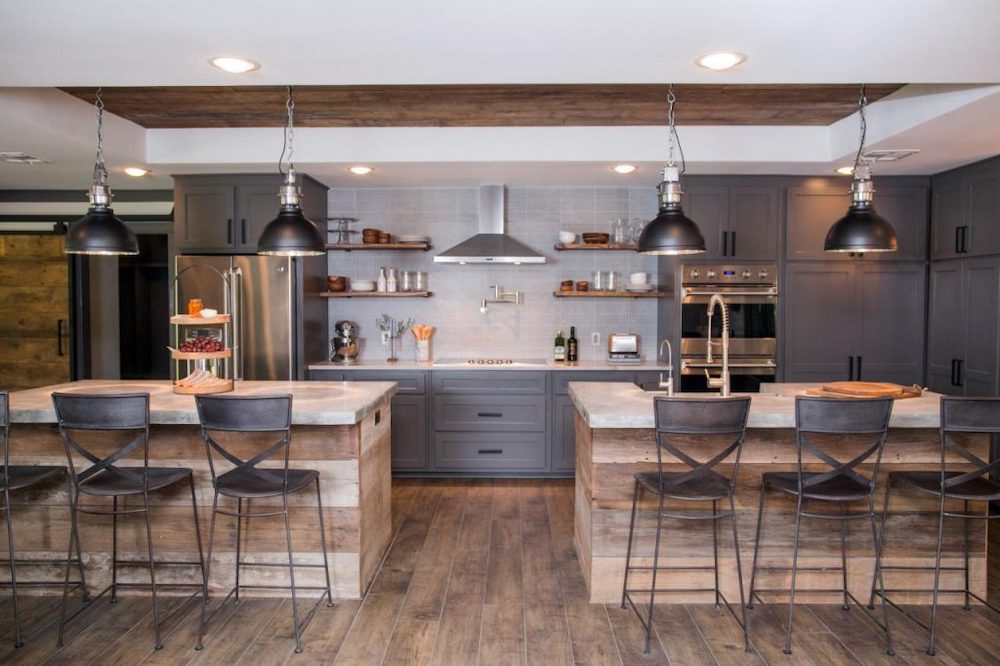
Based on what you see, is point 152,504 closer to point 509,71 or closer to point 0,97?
point 0,97

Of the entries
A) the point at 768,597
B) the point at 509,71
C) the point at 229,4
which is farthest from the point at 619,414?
the point at 229,4

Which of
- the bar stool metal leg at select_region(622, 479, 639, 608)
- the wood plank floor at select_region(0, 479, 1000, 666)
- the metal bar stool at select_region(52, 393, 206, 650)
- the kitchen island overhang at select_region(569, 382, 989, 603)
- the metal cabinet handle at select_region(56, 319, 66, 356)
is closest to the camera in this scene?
the wood plank floor at select_region(0, 479, 1000, 666)

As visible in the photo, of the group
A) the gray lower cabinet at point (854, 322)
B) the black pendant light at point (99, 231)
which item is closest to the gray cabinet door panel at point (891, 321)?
the gray lower cabinet at point (854, 322)

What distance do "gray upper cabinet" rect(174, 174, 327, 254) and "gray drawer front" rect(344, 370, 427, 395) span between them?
1.23 metres

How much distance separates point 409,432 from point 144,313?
280 cm

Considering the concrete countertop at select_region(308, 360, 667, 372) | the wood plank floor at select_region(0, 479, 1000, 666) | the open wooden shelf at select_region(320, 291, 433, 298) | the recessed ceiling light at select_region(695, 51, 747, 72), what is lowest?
the wood plank floor at select_region(0, 479, 1000, 666)

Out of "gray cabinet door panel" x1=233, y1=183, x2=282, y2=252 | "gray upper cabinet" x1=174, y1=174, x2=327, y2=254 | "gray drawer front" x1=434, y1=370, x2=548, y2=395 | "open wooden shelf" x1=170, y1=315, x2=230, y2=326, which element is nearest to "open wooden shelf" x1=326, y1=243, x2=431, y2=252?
"gray upper cabinet" x1=174, y1=174, x2=327, y2=254

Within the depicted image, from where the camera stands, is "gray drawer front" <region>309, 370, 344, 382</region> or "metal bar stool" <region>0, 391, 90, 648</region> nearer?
"metal bar stool" <region>0, 391, 90, 648</region>

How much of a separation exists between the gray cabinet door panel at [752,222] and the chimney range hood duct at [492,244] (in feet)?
4.61

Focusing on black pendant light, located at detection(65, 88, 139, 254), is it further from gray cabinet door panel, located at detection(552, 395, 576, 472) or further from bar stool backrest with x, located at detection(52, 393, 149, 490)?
gray cabinet door panel, located at detection(552, 395, 576, 472)

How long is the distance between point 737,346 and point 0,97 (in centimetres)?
484

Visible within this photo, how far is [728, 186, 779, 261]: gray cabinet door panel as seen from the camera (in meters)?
5.18

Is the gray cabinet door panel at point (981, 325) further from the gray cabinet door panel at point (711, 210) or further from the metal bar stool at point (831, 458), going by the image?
the metal bar stool at point (831, 458)

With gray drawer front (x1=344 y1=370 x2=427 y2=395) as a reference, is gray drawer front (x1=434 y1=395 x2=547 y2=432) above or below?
below
